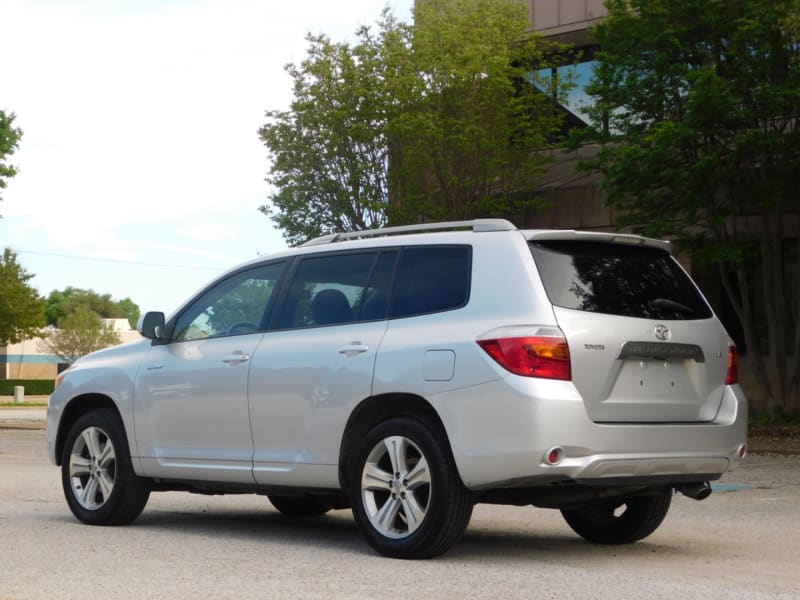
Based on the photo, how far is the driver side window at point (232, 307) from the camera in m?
9.20

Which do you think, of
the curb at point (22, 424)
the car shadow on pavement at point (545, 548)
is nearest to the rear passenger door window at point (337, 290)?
the car shadow on pavement at point (545, 548)

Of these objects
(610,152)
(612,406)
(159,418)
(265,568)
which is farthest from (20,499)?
(610,152)

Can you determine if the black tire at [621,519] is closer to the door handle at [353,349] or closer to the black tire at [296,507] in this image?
the door handle at [353,349]

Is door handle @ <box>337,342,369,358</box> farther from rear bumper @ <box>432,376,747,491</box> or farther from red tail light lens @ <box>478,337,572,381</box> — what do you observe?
red tail light lens @ <box>478,337,572,381</box>

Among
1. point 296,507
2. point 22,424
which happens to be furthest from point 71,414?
point 22,424

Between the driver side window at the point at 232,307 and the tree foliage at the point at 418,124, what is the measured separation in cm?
1744

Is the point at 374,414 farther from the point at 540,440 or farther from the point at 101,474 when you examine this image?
the point at 101,474

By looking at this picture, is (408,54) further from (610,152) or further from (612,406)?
(612,406)

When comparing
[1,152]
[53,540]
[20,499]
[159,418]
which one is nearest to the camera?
[53,540]

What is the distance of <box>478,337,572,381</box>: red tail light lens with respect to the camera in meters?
7.30

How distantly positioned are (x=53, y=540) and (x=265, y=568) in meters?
2.00

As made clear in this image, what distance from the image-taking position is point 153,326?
31.8ft

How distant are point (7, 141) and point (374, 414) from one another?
33.8m

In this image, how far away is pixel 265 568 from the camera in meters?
7.45
